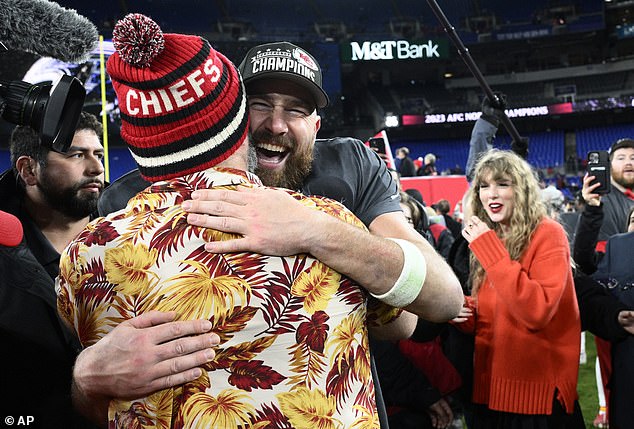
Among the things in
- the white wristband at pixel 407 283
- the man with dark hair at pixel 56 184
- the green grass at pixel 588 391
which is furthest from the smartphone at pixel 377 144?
the white wristband at pixel 407 283

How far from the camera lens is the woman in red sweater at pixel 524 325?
256 cm

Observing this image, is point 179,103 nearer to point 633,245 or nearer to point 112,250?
point 112,250

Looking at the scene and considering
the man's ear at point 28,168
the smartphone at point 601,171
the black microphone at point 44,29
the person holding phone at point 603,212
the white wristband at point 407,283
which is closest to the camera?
the black microphone at point 44,29

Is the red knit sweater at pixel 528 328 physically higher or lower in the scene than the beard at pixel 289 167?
lower

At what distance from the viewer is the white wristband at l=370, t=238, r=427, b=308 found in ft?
4.05

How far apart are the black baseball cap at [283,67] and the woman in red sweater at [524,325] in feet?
3.93

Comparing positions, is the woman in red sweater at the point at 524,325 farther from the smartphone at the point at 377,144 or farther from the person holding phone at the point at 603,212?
the smartphone at the point at 377,144

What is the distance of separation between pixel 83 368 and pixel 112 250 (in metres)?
0.25

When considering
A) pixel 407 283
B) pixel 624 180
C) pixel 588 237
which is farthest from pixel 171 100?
pixel 624 180

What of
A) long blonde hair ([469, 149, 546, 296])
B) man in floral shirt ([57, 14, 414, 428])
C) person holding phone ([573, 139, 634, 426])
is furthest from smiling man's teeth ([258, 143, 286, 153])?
person holding phone ([573, 139, 634, 426])

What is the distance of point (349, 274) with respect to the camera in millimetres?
1190

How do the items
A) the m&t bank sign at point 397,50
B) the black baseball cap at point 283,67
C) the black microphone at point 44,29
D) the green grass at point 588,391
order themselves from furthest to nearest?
the m&t bank sign at point 397,50, the green grass at point 588,391, the black baseball cap at point 283,67, the black microphone at point 44,29

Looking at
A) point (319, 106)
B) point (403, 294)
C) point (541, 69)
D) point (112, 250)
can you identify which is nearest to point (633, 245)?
point (319, 106)

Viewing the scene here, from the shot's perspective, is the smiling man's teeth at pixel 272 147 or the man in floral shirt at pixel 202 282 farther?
the smiling man's teeth at pixel 272 147
